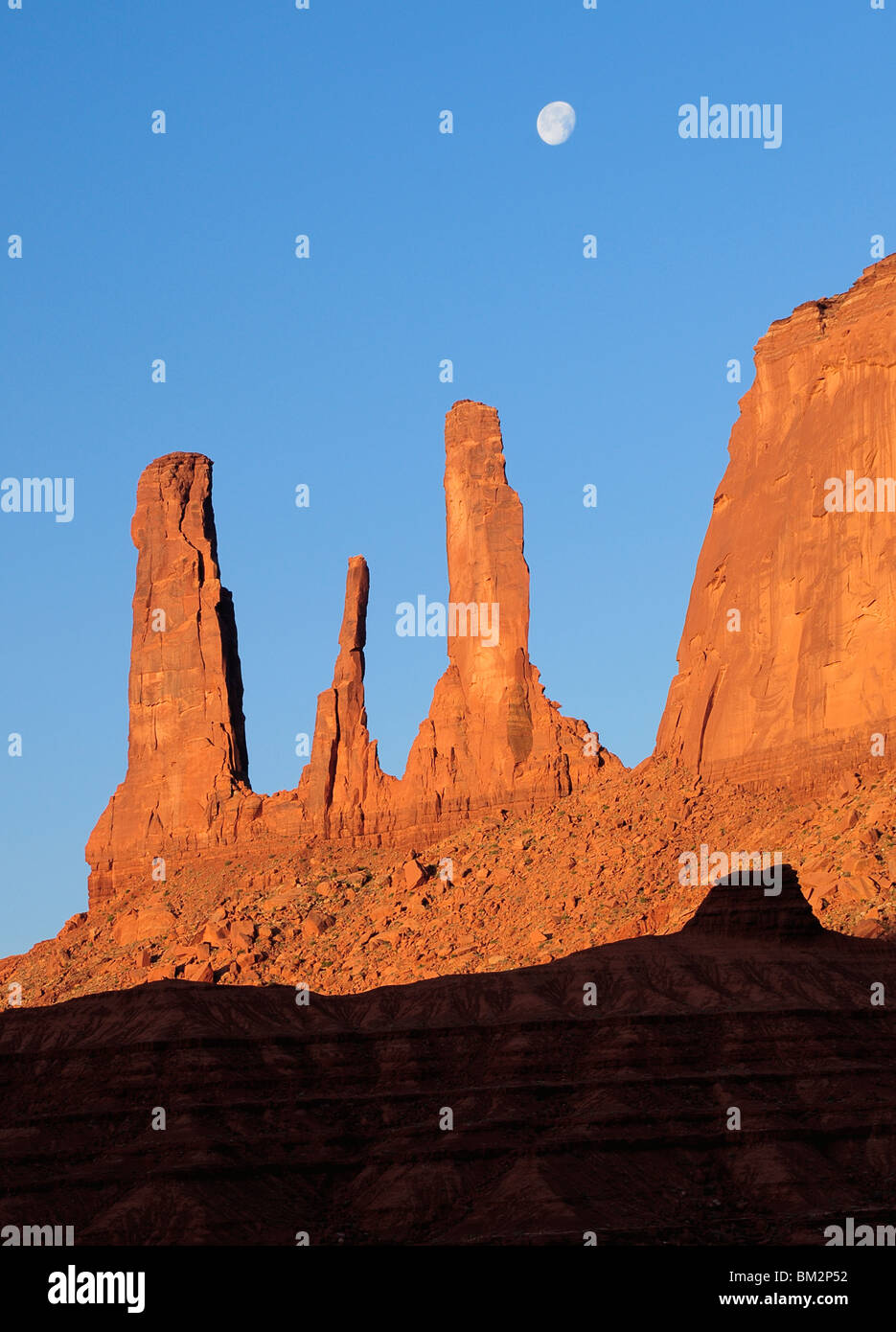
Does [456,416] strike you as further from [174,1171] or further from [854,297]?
[174,1171]

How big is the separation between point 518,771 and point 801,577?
2258cm

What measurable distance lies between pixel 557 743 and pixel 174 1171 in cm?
5688

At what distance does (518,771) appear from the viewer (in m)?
147

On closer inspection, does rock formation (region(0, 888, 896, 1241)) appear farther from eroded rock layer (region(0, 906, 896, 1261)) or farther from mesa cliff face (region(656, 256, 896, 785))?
mesa cliff face (region(656, 256, 896, 785))

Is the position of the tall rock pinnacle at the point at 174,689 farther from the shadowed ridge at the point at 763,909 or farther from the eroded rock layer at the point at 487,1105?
the shadowed ridge at the point at 763,909

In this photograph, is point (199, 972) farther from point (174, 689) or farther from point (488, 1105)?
point (488, 1105)

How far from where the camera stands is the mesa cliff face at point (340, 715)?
487ft

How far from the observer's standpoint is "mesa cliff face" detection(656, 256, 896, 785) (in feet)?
414

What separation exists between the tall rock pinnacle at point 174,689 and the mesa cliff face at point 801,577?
36388mm

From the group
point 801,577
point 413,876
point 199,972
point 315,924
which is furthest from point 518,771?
point 801,577

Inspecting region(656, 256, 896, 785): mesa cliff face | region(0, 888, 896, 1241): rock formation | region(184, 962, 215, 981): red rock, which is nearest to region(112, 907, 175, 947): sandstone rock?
region(184, 962, 215, 981): red rock

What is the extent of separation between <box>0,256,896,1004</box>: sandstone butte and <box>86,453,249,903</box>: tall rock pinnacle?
0.65 ft

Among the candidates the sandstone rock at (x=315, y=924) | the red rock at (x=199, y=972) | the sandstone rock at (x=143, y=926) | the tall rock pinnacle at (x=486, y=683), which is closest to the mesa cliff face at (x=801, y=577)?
the tall rock pinnacle at (x=486, y=683)
